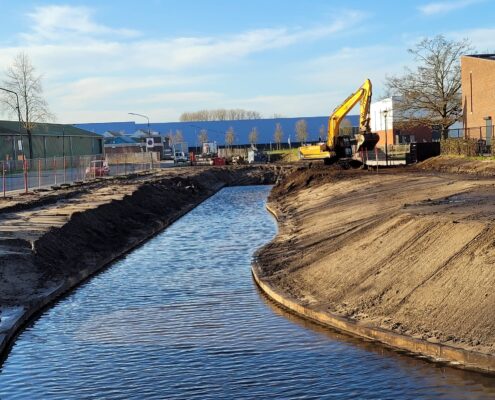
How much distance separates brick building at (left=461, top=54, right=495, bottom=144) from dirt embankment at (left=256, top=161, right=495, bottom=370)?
34353 millimetres

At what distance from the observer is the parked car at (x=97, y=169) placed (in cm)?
6291

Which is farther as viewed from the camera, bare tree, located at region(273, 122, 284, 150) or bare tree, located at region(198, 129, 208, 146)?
bare tree, located at region(198, 129, 208, 146)

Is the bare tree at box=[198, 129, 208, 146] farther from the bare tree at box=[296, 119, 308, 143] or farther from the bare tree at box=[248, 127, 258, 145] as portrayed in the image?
the bare tree at box=[296, 119, 308, 143]

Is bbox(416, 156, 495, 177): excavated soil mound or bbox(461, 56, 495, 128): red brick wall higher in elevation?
bbox(461, 56, 495, 128): red brick wall

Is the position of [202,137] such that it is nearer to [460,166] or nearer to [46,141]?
[46,141]

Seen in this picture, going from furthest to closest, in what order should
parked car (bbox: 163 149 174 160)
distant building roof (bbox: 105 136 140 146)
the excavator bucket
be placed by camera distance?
distant building roof (bbox: 105 136 140 146) < parked car (bbox: 163 149 174 160) < the excavator bucket

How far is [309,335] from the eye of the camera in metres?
13.6

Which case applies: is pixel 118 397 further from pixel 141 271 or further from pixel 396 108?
pixel 396 108

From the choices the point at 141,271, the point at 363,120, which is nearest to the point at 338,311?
the point at 141,271

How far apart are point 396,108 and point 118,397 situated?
2565 inches

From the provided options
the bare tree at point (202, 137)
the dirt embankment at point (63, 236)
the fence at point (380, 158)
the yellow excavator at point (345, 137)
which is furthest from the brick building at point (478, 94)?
the bare tree at point (202, 137)

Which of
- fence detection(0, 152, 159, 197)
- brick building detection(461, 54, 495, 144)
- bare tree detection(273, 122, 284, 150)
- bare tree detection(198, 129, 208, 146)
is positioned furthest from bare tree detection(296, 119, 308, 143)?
brick building detection(461, 54, 495, 144)

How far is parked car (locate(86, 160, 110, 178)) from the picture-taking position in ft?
206

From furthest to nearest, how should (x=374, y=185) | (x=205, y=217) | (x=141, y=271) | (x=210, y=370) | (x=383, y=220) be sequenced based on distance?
(x=205, y=217) → (x=374, y=185) → (x=141, y=271) → (x=383, y=220) → (x=210, y=370)
